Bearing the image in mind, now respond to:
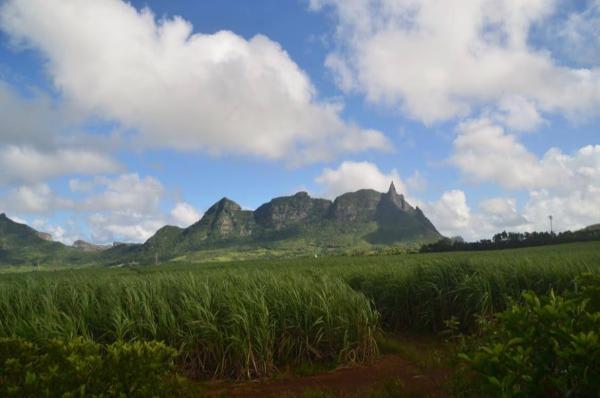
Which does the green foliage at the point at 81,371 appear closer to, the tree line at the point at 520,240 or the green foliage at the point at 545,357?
the green foliage at the point at 545,357

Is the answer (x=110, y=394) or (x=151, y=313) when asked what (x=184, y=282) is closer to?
(x=151, y=313)

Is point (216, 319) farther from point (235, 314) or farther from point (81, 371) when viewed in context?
point (81, 371)

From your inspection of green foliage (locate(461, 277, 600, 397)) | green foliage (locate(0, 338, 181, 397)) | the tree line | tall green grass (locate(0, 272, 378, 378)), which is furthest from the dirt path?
the tree line

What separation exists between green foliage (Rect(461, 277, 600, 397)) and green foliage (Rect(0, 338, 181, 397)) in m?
2.62

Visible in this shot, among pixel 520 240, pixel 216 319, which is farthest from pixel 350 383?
pixel 520 240

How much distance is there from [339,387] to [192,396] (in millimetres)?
1873

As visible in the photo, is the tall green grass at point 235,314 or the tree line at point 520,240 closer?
the tall green grass at point 235,314

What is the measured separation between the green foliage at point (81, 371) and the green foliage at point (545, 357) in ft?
8.61

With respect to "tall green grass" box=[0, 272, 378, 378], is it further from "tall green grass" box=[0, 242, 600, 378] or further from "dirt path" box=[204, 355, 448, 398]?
"dirt path" box=[204, 355, 448, 398]

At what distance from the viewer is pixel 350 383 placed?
605 centimetres

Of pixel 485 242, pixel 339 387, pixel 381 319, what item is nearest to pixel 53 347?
pixel 339 387

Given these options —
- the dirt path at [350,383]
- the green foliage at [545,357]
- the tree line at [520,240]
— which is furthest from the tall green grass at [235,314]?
the tree line at [520,240]

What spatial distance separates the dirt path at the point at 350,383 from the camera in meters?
5.59

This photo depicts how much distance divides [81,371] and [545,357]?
3.54 m
